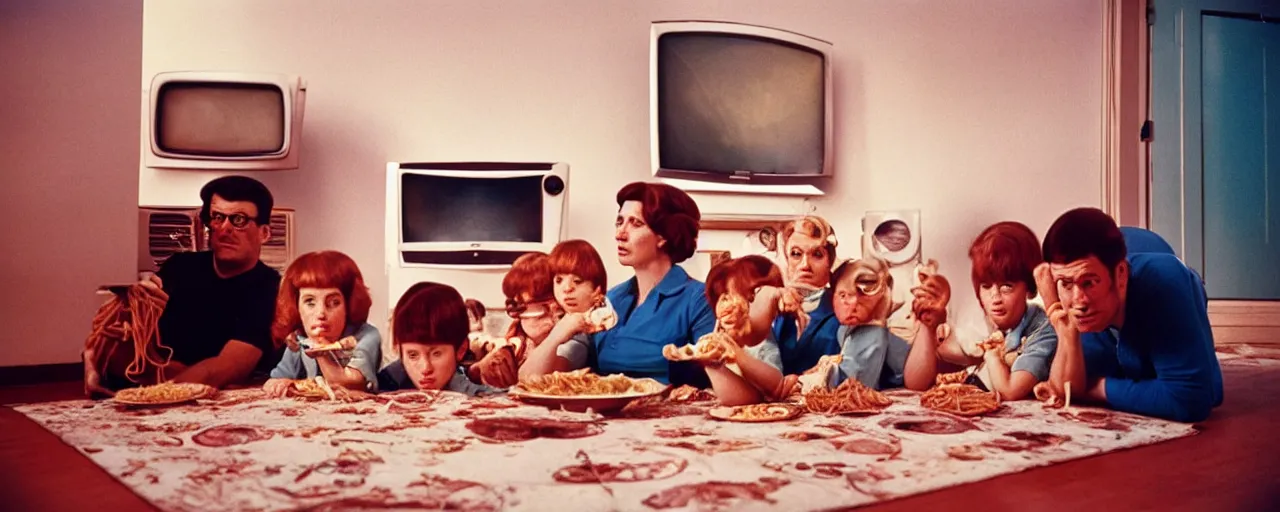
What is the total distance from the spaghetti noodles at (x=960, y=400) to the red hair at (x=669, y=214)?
0.71 m

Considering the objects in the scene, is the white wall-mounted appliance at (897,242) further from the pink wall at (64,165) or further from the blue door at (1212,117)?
the pink wall at (64,165)

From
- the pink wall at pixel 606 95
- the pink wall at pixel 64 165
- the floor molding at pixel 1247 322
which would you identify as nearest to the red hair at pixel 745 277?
the pink wall at pixel 606 95

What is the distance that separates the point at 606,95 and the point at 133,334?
5.97 feet

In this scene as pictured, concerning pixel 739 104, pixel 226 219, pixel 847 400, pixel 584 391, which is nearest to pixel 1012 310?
pixel 847 400

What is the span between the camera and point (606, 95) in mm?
3799

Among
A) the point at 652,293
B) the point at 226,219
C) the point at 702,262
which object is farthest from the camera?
the point at 702,262

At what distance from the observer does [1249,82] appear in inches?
177

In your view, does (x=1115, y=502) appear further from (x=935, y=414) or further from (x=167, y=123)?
(x=167, y=123)

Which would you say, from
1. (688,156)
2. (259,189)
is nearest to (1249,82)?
(688,156)

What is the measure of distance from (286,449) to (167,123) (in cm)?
168

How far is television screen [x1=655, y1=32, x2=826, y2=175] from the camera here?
3693 mm

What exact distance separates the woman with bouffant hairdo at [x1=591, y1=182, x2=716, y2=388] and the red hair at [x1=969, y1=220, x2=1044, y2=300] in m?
0.69

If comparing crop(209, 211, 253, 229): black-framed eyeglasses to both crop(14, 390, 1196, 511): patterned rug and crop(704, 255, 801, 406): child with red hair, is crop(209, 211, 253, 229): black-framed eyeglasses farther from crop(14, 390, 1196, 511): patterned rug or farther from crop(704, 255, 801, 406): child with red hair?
crop(704, 255, 801, 406): child with red hair

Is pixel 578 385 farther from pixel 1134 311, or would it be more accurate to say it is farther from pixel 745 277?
pixel 1134 311
